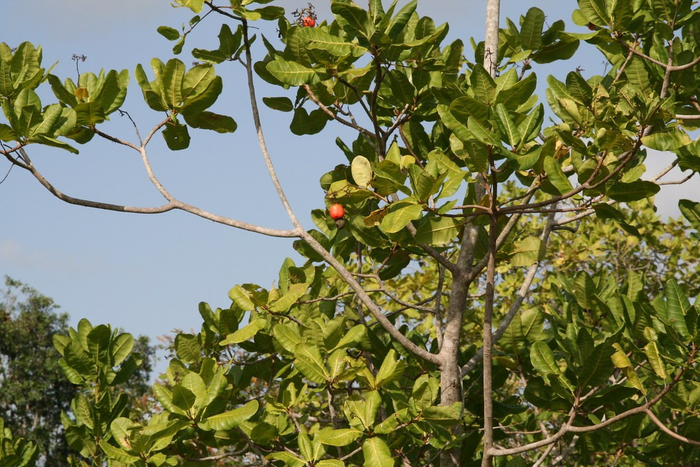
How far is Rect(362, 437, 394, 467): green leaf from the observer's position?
9.72 feet

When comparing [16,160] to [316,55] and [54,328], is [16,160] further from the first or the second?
[54,328]

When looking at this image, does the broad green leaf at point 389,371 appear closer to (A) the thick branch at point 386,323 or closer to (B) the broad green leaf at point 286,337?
(A) the thick branch at point 386,323

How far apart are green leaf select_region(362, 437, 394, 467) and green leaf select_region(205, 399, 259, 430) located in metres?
0.50

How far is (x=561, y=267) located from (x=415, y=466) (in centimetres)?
682

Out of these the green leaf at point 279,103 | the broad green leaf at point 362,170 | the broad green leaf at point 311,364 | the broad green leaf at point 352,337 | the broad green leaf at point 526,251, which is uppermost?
the green leaf at point 279,103

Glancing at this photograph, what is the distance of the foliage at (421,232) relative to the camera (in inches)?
112

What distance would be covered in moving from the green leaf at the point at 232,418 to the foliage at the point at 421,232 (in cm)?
1

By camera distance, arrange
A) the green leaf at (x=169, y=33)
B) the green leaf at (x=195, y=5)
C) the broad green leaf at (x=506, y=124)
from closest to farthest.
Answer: the broad green leaf at (x=506, y=124) → the green leaf at (x=195, y=5) → the green leaf at (x=169, y=33)

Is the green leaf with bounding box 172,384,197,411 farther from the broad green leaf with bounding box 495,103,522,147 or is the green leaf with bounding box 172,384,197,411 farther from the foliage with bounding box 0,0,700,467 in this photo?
the broad green leaf with bounding box 495,103,522,147

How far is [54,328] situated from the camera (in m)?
24.3

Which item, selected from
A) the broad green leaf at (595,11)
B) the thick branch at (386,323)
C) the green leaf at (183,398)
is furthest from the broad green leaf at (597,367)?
the green leaf at (183,398)

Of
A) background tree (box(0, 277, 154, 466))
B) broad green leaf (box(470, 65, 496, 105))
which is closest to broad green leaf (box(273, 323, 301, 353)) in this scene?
broad green leaf (box(470, 65, 496, 105))

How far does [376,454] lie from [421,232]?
0.89 m

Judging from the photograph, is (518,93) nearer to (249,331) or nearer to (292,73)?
(292,73)
